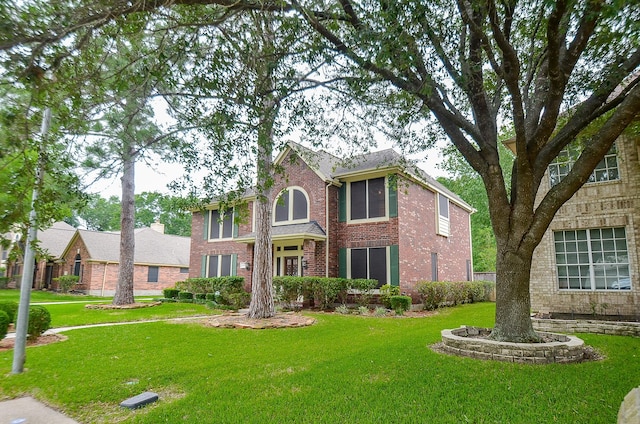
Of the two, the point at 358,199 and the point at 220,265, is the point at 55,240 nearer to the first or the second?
the point at 220,265

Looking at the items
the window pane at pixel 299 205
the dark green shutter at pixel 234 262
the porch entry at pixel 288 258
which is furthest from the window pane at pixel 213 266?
the window pane at pixel 299 205

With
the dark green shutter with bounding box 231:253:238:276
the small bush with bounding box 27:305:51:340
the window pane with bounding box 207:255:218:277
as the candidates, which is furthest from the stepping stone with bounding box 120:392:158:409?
the window pane with bounding box 207:255:218:277

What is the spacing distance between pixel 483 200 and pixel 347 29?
1141 inches

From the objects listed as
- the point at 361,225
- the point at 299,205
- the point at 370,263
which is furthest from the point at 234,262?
the point at 370,263

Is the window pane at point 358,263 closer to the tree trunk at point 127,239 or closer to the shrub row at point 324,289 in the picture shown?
the shrub row at point 324,289

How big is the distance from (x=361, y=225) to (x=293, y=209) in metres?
3.47

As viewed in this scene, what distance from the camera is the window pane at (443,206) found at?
1836 cm

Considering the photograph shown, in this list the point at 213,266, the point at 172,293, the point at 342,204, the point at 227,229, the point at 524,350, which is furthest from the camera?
the point at 213,266

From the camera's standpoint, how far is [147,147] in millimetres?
7328

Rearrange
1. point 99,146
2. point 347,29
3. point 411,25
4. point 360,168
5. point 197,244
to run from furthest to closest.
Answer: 1. point 197,244
2. point 360,168
3. point 99,146
4. point 347,29
5. point 411,25

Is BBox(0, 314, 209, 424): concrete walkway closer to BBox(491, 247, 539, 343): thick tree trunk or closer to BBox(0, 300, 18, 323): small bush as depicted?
BBox(0, 300, 18, 323): small bush

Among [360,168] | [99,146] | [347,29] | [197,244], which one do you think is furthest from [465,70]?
[197,244]

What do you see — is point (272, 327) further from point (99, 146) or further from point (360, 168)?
point (360, 168)

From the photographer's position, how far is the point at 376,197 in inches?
601
